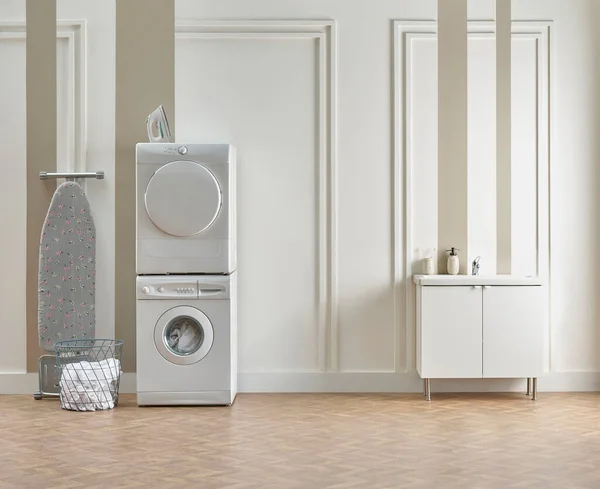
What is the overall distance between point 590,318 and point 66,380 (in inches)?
140

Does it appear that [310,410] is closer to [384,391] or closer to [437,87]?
[384,391]

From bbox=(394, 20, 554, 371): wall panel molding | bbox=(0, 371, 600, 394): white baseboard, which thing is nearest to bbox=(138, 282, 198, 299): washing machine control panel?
bbox=(0, 371, 600, 394): white baseboard

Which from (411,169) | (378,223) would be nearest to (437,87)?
(411,169)

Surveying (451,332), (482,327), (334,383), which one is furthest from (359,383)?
(482,327)

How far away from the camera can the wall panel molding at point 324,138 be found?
18.3 feet

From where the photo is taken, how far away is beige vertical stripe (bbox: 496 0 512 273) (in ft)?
18.5

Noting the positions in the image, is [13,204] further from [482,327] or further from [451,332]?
[482,327]

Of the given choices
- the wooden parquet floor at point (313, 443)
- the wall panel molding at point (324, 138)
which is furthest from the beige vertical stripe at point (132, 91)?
the wooden parquet floor at point (313, 443)

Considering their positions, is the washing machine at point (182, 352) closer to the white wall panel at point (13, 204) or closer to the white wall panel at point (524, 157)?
the white wall panel at point (13, 204)

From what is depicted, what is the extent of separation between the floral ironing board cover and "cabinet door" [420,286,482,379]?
226cm

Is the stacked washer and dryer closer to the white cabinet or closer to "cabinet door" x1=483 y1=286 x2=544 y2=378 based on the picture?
the white cabinet

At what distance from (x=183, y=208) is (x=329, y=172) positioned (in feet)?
3.74

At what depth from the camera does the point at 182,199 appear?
5035 millimetres

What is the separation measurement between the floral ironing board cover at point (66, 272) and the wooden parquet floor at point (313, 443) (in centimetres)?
52
